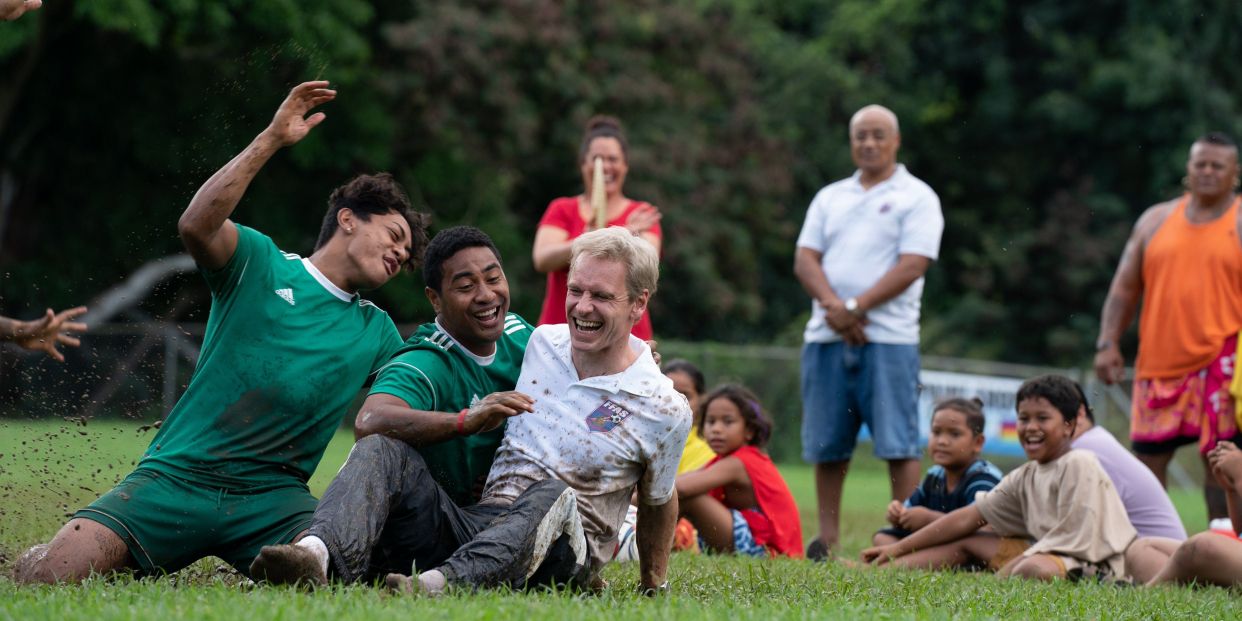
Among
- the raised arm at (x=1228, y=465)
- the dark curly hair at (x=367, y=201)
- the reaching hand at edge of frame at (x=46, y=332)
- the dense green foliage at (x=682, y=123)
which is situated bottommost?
the raised arm at (x=1228, y=465)

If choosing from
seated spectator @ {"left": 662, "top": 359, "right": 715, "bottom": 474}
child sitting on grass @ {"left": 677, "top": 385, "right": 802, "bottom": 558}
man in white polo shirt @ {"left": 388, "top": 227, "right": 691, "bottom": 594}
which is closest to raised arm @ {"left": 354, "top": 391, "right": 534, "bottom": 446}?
man in white polo shirt @ {"left": 388, "top": 227, "right": 691, "bottom": 594}

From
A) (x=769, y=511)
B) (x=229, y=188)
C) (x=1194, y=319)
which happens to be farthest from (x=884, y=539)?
(x=229, y=188)

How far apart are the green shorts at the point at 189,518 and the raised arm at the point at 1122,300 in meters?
6.31

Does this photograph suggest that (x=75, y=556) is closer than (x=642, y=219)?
Yes

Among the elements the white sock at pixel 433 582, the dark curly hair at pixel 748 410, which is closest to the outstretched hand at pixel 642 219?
the dark curly hair at pixel 748 410

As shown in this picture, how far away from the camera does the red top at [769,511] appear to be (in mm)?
8719

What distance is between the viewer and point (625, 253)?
561 cm

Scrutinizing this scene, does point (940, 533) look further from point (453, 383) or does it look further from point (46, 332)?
point (46, 332)

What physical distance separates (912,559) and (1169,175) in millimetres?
27451

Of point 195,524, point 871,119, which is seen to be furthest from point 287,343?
point 871,119

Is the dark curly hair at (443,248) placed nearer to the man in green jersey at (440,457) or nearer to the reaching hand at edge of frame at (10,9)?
the man in green jersey at (440,457)

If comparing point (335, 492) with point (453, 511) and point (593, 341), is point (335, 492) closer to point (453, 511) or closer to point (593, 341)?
point (453, 511)

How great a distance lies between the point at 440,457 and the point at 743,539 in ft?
11.0

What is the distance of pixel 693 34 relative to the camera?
3028 cm
